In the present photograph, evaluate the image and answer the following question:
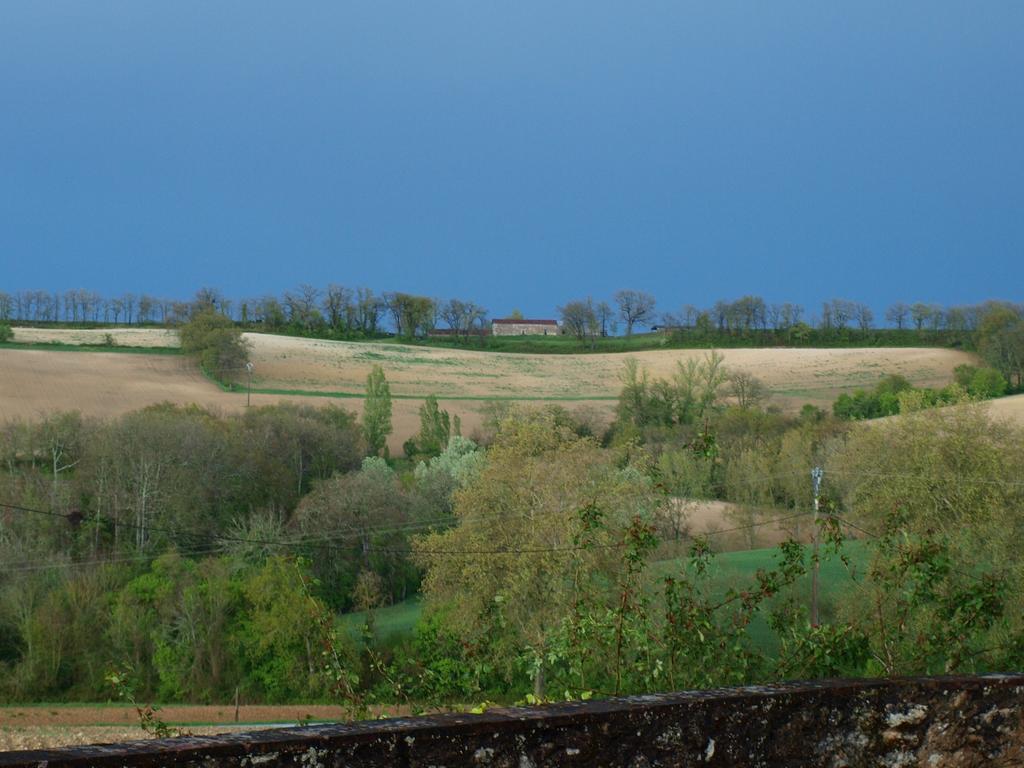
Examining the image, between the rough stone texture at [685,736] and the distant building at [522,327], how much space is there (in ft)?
252

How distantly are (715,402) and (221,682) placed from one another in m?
38.1

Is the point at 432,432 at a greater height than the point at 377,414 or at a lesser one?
lesser

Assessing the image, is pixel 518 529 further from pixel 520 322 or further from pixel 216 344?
pixel 520 322

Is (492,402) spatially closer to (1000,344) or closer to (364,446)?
(364,446)

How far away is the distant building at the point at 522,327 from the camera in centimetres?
8056

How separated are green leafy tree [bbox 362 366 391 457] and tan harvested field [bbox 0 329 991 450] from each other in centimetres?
125

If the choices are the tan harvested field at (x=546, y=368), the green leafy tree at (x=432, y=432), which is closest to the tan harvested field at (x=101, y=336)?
the tan harvested field at (x=546, y=368)

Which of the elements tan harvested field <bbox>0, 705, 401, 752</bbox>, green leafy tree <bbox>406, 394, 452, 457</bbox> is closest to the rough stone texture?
tan harvested field <bbox>0, 705, 401, 752</bbox>

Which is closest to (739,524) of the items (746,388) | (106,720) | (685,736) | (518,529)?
(518,529)

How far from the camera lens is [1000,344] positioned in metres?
62.5

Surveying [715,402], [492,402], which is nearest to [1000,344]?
[715,402]

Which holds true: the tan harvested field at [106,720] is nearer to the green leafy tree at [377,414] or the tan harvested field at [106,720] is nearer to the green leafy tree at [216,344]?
the green leafy tree at [377,414]

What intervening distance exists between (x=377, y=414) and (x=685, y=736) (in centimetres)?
5936

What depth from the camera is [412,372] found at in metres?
71.4
